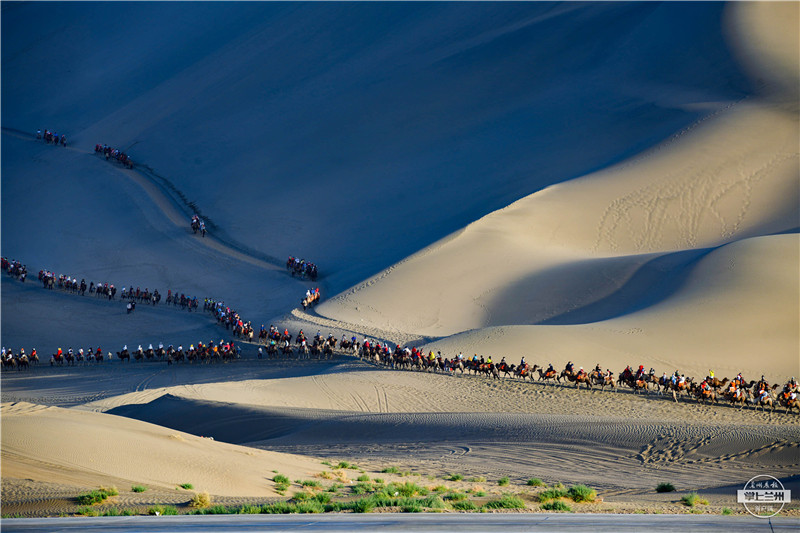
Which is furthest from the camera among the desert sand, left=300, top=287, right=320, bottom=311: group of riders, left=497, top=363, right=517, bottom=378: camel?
left=300, top=287, right=320, bottom=311: group of riders

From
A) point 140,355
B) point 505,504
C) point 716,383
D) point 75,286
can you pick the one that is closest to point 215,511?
point 505,504

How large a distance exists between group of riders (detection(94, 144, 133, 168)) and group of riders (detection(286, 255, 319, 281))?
74.2 feet

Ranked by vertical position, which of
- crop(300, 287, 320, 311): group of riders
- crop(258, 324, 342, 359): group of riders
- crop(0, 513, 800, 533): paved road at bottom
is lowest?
crop(0, 513, 800, 533): paved road at bottom

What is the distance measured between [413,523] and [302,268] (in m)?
36.8

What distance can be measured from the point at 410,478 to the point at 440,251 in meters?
26.5

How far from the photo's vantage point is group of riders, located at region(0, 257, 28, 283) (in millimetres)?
50575

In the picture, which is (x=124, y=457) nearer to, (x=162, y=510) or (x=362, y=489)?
(x=162, y=510)

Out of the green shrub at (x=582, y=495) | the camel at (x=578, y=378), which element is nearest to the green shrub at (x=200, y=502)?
the green shrub at (x=582, y=495)

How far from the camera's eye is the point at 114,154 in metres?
68.2

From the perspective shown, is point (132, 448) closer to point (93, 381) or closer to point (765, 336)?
point (93, 381)

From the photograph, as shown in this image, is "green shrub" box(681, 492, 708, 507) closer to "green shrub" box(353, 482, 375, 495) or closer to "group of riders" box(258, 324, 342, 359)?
"green shrub" box(353, 482, 375, 495)

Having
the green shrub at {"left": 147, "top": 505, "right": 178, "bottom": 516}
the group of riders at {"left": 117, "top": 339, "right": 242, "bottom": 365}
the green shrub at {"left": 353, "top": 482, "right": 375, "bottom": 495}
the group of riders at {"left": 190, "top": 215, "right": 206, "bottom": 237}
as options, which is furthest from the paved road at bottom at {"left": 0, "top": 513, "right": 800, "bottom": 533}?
the group of riders at {"left": 190, "top": 215, "right": 206, "bottom": 237}

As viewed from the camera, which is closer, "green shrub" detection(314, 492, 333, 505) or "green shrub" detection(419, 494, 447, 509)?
"green shrub" detection(419, 494, 447, 509)

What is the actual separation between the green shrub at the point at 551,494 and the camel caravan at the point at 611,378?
598 inches
